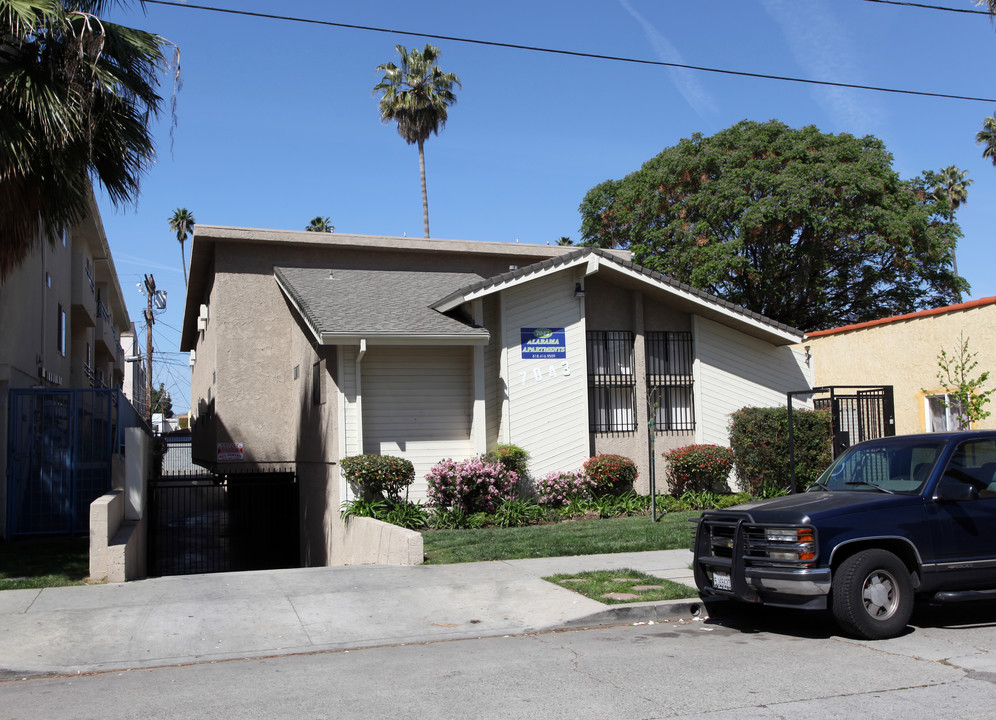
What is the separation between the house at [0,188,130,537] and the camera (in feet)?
42.9

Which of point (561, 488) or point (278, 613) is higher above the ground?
point (561, 488)

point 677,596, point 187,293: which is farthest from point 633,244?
point 677,596

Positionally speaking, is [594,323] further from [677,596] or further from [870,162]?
[870,162]

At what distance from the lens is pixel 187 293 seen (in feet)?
83.1

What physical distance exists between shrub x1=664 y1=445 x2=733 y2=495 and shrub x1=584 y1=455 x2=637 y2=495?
982mm

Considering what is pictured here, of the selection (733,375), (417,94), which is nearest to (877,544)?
(733,375)

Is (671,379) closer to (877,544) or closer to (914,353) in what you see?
(914,353)

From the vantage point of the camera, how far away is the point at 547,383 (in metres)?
16.7

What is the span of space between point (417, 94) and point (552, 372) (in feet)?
78.6

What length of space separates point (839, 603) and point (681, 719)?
8.65 ft

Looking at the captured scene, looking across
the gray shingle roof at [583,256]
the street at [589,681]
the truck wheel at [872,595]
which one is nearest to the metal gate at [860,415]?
the gray shingle roof at [583,256]

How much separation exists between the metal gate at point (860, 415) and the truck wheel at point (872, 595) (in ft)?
23.6

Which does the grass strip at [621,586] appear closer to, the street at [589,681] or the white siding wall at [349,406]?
the street at [589,681]

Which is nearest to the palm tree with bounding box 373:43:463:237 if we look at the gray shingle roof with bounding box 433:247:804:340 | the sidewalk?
the gray shingle roof with bounding box 433:247:804:340
